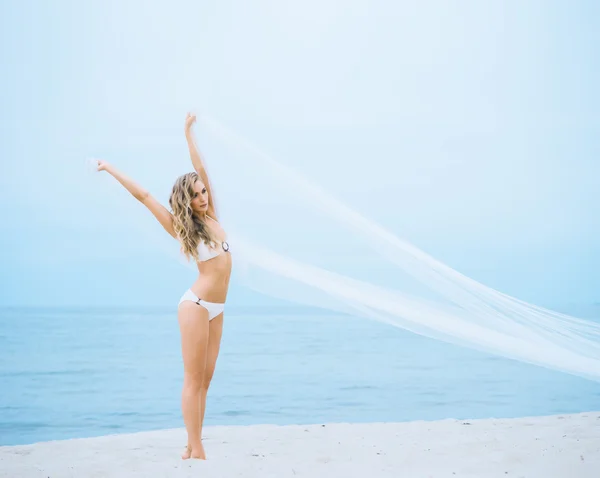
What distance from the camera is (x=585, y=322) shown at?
430cm

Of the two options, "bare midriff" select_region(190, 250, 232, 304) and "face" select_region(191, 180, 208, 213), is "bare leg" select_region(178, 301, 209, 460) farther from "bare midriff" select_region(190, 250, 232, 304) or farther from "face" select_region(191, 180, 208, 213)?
"face" select_region(191, 180, 208, 213)

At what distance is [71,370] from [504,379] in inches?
248

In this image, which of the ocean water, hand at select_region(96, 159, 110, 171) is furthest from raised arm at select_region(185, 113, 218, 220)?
the ocean water

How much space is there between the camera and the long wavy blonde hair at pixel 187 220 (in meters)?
3.87

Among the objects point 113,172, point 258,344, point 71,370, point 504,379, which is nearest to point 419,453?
point 113,172

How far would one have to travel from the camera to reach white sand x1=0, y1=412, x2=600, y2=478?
386cm

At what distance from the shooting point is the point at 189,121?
13.6 ft

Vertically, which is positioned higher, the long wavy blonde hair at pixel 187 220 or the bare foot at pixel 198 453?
the long wavy blonde hair at pixel 187 220

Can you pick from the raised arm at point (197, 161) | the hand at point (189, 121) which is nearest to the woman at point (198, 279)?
the raised arm at point (197, 161)

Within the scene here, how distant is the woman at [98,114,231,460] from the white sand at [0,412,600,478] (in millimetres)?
333

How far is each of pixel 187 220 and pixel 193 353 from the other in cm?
63

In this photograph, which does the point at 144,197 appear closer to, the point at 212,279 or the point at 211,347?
the point at 212,279

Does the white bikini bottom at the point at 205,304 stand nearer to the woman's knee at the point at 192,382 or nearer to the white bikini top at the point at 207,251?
the white bikini top at the point at 207,251

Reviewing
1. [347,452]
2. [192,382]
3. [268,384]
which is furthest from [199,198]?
[268,384]
